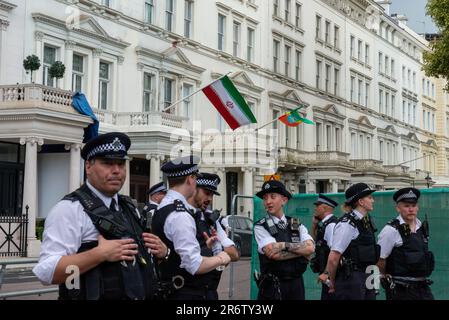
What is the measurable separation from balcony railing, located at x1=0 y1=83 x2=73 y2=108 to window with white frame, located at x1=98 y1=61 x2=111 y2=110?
5527mm

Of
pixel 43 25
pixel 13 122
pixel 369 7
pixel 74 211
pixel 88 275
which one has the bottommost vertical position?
pixel 88 275

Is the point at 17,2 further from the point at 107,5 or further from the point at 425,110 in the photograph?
the point at 425,110

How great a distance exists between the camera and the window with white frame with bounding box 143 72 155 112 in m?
32.9

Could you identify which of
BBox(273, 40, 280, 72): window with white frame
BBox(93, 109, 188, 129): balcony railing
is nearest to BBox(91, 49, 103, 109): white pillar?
BBox(93, 109, 188, 129): balcony railing

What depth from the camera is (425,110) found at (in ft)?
238

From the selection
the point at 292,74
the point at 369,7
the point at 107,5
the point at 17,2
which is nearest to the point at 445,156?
the point at 369,7

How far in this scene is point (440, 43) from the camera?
3278 centimetres

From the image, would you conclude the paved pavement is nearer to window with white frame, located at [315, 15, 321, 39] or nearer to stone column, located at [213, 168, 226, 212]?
stone column, located at [213, 168, 226, 212]

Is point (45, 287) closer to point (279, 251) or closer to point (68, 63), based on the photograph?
point (279, 251)

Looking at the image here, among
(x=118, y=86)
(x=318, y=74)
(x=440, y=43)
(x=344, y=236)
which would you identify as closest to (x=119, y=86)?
(x=118, y=86)

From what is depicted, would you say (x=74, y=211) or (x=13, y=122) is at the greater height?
(x=13, y=122)
